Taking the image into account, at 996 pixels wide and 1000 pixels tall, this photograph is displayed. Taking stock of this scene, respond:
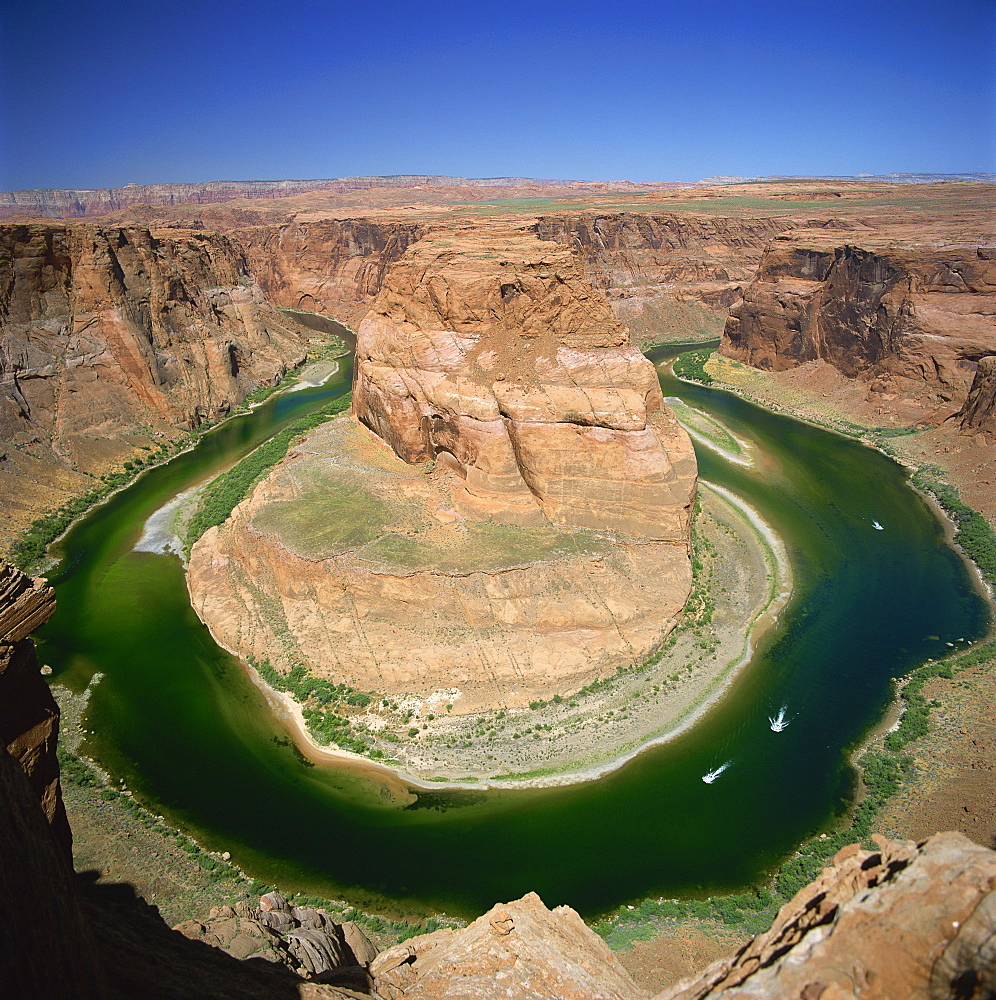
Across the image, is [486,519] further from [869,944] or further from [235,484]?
[869,944]

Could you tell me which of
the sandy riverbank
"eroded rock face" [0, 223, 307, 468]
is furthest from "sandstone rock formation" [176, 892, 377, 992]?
"eroded rock face" [0, 223, 307, 468]

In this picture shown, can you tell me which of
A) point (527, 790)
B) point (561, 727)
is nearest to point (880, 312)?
point (561, 727)

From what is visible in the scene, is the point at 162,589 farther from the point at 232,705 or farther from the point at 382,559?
the point at 382,559

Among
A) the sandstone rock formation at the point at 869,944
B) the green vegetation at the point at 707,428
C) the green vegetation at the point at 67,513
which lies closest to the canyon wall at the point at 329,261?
the green vegetation at the point at 67,513

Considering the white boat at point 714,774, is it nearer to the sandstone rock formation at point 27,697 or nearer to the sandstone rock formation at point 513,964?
the sandstone rock formation at point 513,964

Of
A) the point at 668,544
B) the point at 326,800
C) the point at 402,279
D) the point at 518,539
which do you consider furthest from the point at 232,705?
the point at 402,279

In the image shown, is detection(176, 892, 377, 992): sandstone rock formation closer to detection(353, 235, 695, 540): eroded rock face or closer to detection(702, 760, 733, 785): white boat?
detection(702, 760, 733, 785): white boat
